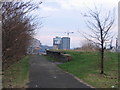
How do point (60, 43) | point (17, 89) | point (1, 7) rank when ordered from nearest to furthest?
point (1, 7) < point (17, 89) < point (60, 43)

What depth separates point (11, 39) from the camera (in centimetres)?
1001

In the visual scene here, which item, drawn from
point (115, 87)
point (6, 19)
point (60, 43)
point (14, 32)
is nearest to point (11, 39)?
point (14, 32)

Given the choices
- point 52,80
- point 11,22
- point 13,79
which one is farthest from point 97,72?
point 11,22

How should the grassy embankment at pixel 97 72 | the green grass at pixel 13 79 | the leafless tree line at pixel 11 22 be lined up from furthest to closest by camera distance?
the grassy embankment at pixel 97 72 → the green grass at pixel 13 79 → the leafless tree line at pixel 11 22

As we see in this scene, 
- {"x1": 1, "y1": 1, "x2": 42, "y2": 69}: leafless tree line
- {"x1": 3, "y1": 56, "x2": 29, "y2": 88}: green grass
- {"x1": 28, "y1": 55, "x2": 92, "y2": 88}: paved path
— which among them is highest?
{"x1": 1, "y1": 1, "x2": 42, "y2": 69}: leafless tree line

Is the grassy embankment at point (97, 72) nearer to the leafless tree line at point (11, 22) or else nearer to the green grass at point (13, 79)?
the green grass at point (13, 79)

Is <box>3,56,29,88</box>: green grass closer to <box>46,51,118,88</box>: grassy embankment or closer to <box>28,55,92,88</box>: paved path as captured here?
<box>28,55,92,88</box>: paved path

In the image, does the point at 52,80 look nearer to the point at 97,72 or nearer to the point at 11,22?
the point at 97,72

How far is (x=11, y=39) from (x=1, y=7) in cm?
216

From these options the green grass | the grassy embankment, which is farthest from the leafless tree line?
the grassy embankment

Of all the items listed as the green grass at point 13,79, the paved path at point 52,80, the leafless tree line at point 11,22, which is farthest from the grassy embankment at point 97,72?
the leafless tree line at point 11,22

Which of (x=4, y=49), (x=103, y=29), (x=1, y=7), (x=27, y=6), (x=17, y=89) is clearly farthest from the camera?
(x=103, y=29)

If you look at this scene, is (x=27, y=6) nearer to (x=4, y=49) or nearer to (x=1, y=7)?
(x=1, y=7)

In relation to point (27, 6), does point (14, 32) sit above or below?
below
